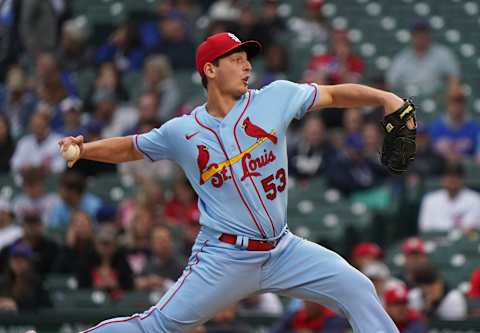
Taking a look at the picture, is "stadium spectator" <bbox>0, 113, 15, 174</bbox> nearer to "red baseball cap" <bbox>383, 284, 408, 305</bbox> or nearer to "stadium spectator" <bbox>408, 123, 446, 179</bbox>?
"stadium spectator" <bbox>408, 123, 446, 179</bbox>

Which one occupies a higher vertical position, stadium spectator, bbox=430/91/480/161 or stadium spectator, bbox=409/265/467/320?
stadium spectator, bbox=430/91/480/161

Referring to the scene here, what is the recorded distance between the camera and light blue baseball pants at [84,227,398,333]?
6.36 m

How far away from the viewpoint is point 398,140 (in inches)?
245

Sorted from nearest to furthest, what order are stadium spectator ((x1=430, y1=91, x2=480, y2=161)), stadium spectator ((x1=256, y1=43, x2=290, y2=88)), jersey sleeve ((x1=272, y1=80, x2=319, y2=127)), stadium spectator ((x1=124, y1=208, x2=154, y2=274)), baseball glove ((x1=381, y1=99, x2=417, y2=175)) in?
baseball glove ((x1=381, y1=99, x2=417, y2=175)), jersey sleeve ((x1=272, y1=80, x2=319, y2=127)), stadium spectator ((x1=124, y1=208, x2=154, y2=274)), stadium spectator ((x1=430, y1=91, x2=480, y2=161)), stadium spectator ((x1=256, y1=43, x2=290, y2=88))

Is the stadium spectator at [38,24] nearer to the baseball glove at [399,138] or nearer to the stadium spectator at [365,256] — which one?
the stadium spectator at [365,256]

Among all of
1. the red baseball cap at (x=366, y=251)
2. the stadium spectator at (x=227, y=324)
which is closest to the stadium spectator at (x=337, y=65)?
the red baseball cap at (x=366, y=251)

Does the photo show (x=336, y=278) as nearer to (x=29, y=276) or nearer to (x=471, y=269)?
(x=471, y=269)

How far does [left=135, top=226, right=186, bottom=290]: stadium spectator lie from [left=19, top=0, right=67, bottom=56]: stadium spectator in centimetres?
531

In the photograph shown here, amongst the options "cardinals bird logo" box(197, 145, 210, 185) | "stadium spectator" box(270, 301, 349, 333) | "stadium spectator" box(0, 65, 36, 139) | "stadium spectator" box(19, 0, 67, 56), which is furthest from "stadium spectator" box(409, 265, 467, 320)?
"stadium spectator" box(19, 0, 67, 56)

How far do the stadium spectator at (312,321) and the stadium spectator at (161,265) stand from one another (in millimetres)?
1277

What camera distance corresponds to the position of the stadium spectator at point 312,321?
9.22 meters

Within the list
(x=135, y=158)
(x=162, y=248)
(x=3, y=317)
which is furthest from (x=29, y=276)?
(x=135, y=158)

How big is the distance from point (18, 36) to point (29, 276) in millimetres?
5546

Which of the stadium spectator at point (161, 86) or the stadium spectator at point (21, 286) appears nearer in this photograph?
the stadium spectator at point (21, 286)
